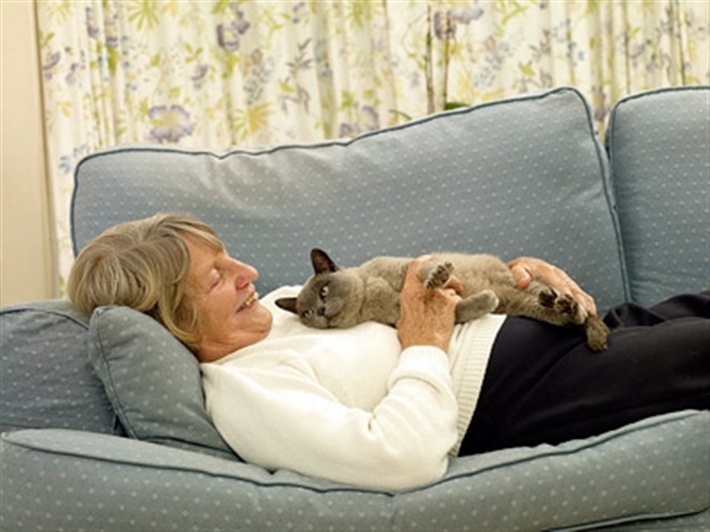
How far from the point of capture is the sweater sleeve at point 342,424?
1.40 m

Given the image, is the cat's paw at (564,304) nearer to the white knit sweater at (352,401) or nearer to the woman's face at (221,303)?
the white knit sweater at (352,401)

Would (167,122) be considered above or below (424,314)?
above

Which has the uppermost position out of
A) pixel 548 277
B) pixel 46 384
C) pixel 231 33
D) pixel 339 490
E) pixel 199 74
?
pixel 231 33

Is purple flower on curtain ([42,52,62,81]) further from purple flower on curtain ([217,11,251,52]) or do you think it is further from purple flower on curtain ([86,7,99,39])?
purple flower on curtain ([217,11,251,52])

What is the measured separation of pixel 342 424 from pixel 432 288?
1.22 ft

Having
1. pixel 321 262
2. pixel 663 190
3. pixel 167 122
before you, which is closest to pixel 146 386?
pixel 321 262

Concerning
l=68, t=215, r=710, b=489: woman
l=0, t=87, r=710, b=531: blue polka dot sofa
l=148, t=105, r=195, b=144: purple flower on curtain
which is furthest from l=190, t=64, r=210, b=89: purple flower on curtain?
l=68, t=215, r=710, b=489: woman

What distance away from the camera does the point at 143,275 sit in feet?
5.36

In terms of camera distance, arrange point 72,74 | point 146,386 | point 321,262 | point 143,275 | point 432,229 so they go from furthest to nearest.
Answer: point 72,74 < point 432,229 < point 321,262 < point 143,275 < point 146,386

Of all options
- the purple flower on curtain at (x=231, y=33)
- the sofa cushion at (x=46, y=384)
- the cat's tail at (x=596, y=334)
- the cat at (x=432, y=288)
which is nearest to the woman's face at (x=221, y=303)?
the cat at (x=432, y=288)

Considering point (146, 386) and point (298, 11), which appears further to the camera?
point (298, 11)

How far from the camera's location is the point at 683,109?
7.18ft

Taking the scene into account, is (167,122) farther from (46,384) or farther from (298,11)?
(46,384)

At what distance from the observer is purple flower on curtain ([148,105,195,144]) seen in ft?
10.4
